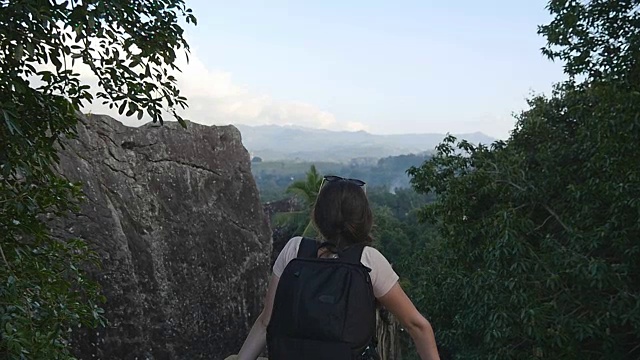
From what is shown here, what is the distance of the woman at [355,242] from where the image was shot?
2.14m

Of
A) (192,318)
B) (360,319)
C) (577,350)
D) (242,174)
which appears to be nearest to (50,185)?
(360,319)

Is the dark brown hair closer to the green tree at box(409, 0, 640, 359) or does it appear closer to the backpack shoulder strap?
the backpack shoulder strap

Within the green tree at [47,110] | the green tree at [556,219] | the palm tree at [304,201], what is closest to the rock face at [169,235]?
the green tree at [556,219]

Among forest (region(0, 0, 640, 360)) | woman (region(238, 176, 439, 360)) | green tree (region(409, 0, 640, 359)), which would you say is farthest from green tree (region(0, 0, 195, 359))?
green tree (region(409, 0, 640, 359))

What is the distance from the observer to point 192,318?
31.6 feet

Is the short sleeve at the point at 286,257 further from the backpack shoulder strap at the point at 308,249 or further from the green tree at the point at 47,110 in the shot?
the green tree at the point at 47,110

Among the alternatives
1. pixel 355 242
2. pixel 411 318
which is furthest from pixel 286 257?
pixel 411 318

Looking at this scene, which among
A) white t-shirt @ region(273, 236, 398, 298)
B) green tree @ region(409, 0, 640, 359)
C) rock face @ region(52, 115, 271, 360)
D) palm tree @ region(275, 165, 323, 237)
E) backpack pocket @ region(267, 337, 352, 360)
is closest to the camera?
backpack pocket @ region(267, 337, 352, 360)

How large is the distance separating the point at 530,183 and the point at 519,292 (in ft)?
7.05

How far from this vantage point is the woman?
2.14m

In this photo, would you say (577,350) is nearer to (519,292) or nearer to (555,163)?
(519,292)

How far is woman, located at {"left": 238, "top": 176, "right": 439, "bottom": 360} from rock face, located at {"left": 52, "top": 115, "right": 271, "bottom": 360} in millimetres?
6561

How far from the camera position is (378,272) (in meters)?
2.13

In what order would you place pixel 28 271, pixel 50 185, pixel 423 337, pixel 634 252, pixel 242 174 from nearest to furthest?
pixel 423 337, pixel 28 271, pixel 50 185, pixel 634 252, pixel 242 174
